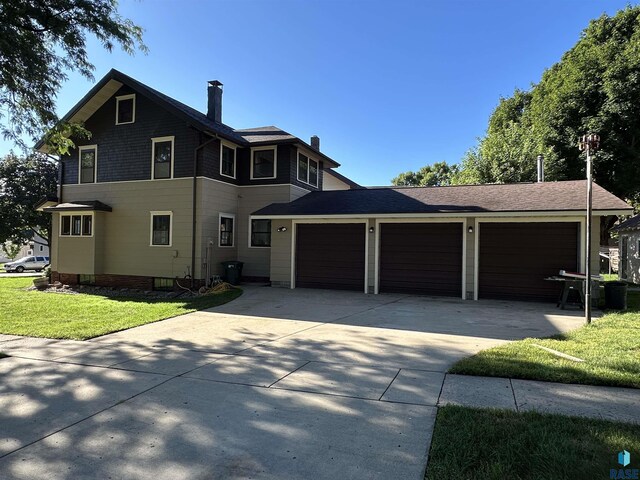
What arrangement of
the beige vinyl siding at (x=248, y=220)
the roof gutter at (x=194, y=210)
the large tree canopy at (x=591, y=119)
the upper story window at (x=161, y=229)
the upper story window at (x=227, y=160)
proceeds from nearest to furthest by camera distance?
the roof gutter at (x=194, y=210)
the upper story window at (x=161, y=229)
the upper story window at (x=227, y=160)
the beige vinyl siding at (x=248, y=220)
the large tree canopy at (x=591, y=119)

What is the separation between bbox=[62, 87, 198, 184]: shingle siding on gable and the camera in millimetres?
14461

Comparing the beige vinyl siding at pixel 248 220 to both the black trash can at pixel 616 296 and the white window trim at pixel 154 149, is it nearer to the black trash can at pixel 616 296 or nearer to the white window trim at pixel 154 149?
the white window trim at pixel 154 149

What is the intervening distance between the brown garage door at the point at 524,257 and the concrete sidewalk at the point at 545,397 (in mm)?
7634

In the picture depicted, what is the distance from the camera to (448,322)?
8234 millimetres

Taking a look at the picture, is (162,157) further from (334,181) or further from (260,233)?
(334,181)

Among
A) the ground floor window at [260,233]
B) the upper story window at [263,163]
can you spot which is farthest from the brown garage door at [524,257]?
the upper story window at [263,163]

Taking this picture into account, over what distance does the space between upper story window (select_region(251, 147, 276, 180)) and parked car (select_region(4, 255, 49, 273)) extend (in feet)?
89.6

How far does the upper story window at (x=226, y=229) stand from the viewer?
15.3 meters

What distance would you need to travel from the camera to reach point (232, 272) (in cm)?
1487

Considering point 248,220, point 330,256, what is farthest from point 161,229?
point 330,256

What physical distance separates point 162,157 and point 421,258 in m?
10.4

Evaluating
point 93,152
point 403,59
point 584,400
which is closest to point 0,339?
point 584,400

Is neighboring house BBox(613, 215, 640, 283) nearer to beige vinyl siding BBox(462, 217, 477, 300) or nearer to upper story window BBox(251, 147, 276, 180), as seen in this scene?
beige vinyl siding BBox(462, 217, 477, 300)

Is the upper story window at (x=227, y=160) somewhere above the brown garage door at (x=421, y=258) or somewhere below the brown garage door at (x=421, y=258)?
above
